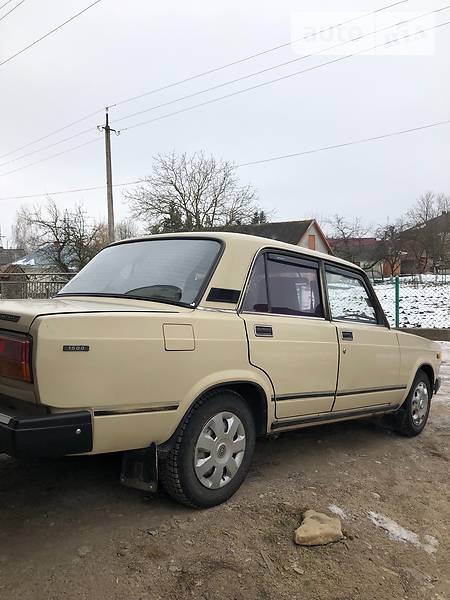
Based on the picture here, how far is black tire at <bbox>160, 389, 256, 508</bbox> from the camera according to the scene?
2936 mm

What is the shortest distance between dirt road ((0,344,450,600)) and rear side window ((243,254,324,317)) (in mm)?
1241

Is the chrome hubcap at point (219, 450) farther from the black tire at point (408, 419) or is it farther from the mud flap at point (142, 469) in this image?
the black tire at point (408, 419)

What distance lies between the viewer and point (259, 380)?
3316 millimetres

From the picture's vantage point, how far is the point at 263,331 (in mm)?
3410

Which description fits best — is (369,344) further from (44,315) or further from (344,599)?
(44,315)

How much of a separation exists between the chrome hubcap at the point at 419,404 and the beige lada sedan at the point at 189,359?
0.66 metres

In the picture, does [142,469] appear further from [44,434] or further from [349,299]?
[349,299]

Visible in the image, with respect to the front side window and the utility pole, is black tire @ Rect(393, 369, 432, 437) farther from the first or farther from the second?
the utility pole

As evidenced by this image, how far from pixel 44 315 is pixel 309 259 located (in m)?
2.32

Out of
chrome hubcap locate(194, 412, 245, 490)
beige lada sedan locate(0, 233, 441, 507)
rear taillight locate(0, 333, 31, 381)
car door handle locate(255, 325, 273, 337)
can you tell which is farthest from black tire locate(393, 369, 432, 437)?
rear taillight locate(0, 333, 31, 381)

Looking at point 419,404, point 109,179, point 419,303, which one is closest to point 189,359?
point 419,404

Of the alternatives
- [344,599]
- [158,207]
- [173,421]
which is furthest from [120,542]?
[158,207]

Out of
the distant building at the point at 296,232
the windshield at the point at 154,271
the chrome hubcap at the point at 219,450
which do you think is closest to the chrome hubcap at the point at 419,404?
the chrome hubcap at the point at 219,450

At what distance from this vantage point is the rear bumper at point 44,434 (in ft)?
7.88
